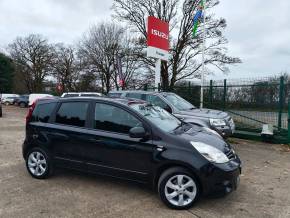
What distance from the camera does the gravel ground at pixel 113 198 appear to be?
4742mm


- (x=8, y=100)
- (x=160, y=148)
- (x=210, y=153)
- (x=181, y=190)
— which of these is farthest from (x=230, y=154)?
(x=8, y=100)

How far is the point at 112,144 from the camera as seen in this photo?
5414mm

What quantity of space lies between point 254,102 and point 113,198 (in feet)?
25.4

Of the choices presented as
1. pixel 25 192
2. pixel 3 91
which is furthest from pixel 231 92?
pixel 3 91

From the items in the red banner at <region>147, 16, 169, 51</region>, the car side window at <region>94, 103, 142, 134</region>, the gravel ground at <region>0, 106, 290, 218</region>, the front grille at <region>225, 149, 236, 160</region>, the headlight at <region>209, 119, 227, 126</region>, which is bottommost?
the gravel ground at <region>0, 106, 290, 218</region>

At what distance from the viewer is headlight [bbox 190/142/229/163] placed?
15.8 feet

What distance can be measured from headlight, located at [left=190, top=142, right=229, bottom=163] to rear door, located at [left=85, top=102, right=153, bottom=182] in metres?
0.73

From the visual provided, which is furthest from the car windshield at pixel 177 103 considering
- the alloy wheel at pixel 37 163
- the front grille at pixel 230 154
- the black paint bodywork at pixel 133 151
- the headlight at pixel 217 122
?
the alloy wheel at pixel 37 163

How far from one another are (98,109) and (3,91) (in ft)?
203

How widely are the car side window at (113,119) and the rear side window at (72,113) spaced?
28 centimetres

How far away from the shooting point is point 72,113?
607cm

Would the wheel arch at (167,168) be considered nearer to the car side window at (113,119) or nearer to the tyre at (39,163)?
the car side window at (113,119)

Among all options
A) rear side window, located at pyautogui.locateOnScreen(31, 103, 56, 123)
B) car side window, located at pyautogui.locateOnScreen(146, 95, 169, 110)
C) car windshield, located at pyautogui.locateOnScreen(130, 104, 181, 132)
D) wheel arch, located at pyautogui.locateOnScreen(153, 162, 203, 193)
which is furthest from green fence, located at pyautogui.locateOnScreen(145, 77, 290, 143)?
rear side window, located at pyautogui.locateOnScreen(31, 103, 56, 123)

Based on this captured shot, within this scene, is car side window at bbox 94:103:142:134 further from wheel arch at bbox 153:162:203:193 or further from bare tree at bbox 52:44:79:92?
bare tree at bbox 52:44:79:92
